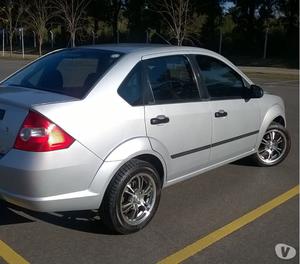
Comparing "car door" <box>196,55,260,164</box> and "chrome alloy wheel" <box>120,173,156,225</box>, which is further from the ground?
"car door" <box>196,55,260,164</box>

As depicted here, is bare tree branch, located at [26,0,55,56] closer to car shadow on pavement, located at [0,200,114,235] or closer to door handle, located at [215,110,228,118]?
door handle, located at [215,110,228,118]

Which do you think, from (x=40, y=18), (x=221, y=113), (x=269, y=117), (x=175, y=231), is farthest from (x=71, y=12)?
(x=175, y=231)

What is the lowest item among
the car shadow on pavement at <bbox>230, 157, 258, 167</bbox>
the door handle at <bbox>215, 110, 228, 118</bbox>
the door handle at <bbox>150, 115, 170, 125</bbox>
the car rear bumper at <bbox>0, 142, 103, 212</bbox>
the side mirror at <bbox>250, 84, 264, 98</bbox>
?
the car shadow on pavement at <bbox>230, 157, 258, 167</bbox>

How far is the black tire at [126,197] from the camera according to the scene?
4.27m

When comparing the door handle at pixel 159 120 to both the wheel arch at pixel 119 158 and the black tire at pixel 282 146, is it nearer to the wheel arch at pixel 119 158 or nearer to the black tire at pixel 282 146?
the wheel arch at pixel 119 158

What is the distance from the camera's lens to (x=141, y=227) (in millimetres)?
4586

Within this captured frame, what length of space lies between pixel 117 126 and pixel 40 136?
0.65m

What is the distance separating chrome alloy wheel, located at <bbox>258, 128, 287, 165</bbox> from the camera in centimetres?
662

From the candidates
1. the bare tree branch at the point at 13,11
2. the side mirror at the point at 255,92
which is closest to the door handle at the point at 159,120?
the side mirror at the point at 255,92

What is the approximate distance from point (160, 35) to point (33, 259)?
43.3 meters

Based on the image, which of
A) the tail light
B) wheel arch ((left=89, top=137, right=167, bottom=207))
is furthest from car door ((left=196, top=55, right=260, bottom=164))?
the tail light

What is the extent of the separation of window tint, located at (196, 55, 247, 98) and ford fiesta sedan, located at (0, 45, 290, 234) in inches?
0.5

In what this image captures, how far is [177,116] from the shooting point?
189 inches

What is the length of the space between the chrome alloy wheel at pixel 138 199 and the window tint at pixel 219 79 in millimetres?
1275
